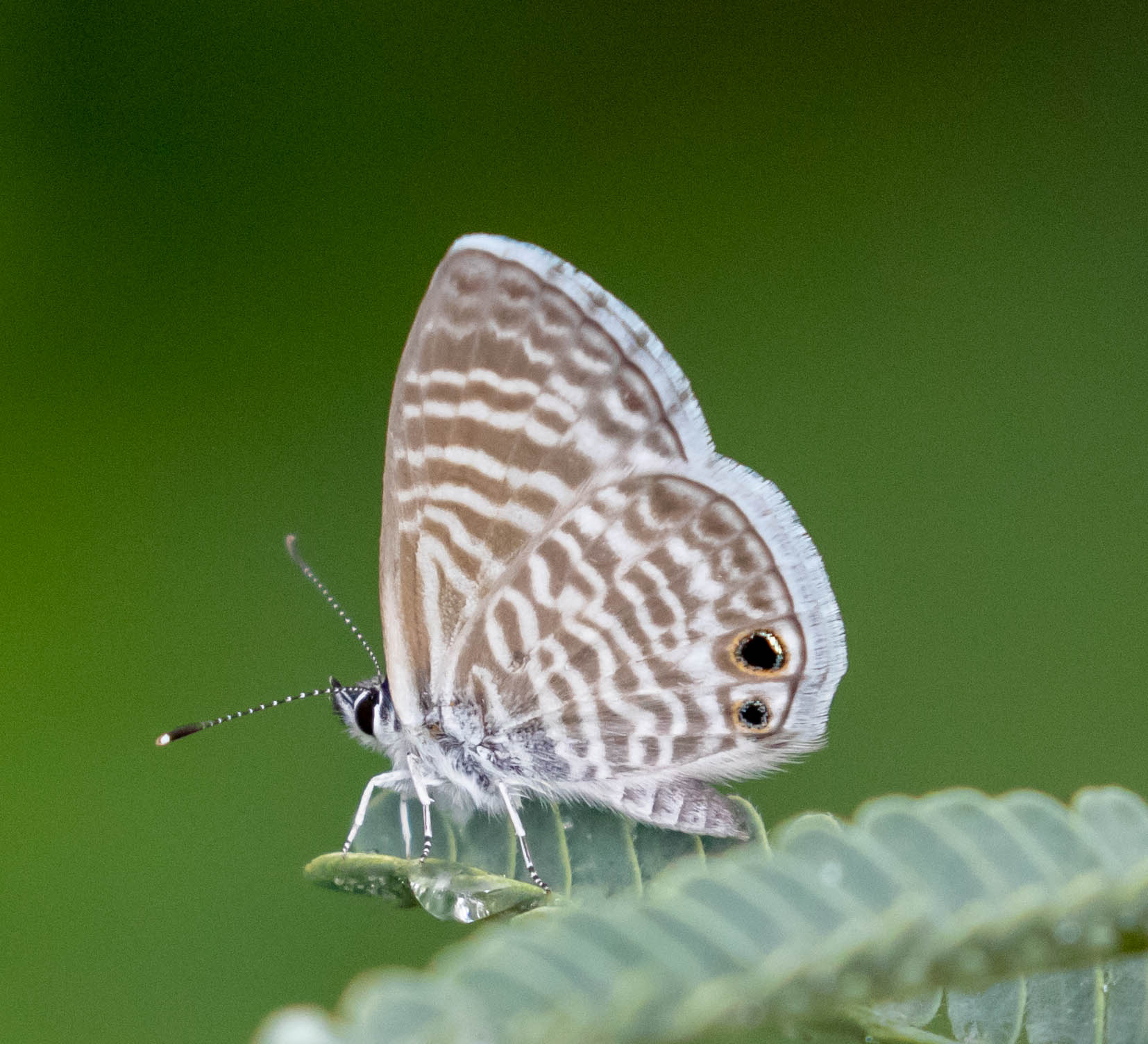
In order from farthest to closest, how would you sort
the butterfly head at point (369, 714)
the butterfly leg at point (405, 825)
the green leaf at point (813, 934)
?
the butterfly head at point (369, 714), the butterfly leg at point (405, 825), the green leaf at point (813, 934)

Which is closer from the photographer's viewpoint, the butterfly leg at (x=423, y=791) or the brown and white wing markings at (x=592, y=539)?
the butterfly leg at (x=423, y=791)

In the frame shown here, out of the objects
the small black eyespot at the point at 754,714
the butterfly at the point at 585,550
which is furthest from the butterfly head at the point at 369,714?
the small black eyespot at the point at 754,714

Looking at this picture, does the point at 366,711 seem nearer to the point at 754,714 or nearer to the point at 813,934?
the point at 754,714

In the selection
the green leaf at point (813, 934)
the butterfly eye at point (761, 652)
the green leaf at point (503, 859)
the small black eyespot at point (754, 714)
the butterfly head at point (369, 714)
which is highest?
Result: the butterfly head at point (369, 714)

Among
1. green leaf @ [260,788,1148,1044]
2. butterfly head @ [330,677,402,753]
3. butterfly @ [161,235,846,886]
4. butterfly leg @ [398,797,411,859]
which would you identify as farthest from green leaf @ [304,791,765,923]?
green leaf @ [260,788,1148,1044]

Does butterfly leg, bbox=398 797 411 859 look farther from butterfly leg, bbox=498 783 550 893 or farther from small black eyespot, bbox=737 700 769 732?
small black eyespot, bbox=737 700 769 732


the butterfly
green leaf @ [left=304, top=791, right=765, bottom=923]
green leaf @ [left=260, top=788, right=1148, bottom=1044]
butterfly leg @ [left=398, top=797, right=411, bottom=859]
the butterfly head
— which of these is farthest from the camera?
the butterfly head

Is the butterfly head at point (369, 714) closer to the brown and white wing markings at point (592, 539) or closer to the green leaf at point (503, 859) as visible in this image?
the brown and white wing markings at point (592, 539)
